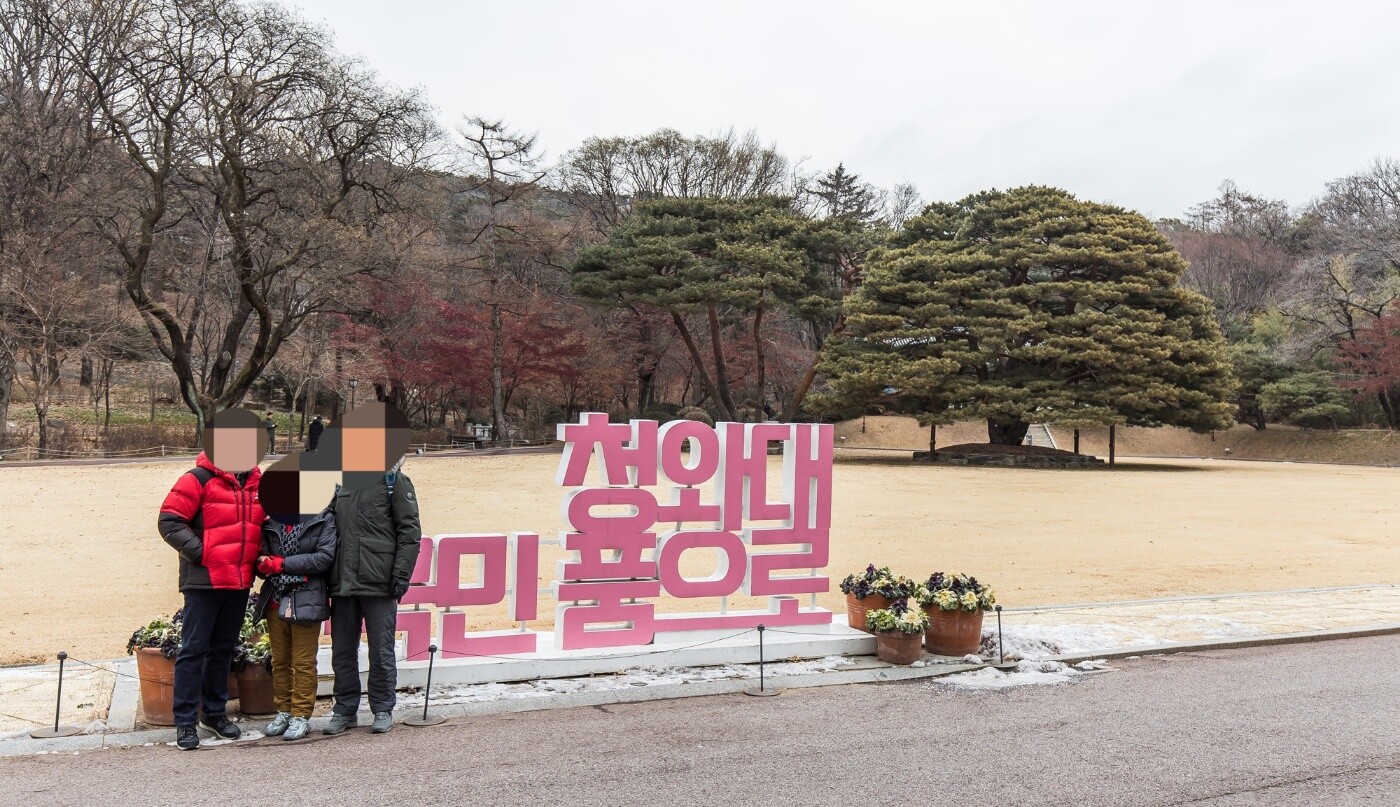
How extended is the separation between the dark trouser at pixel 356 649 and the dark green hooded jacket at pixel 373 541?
0.35ft

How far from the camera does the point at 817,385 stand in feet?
144

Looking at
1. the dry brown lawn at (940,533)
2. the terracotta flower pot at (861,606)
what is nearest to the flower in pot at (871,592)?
the terracotta flower pot at (861,606)

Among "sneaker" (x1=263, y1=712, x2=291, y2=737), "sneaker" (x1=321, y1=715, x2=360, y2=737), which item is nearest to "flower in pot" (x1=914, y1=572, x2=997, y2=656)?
"sneaker" (x1=321, y1=715, x2=360, y2=737)

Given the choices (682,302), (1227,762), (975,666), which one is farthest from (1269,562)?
(682,302)

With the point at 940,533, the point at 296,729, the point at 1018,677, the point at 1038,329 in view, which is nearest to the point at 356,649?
the point at 296,729

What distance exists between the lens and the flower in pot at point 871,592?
22.0 ft

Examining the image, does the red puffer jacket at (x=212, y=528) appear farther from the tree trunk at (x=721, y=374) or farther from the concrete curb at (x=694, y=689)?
the tree trunk at (x=721, y=374)

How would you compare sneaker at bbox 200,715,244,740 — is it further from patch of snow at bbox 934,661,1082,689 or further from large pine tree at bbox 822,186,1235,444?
large pine tree at bbox 822,186,1235,444

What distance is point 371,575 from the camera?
15.2 ft

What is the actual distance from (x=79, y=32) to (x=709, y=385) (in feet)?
67.9

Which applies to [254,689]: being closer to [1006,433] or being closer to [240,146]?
[240,146]

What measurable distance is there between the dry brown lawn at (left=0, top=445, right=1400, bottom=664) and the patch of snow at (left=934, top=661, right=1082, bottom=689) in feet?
8.63

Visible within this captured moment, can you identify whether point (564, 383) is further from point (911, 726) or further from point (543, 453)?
point (911, 726)

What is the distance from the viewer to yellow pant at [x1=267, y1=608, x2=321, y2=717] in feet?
15.3
